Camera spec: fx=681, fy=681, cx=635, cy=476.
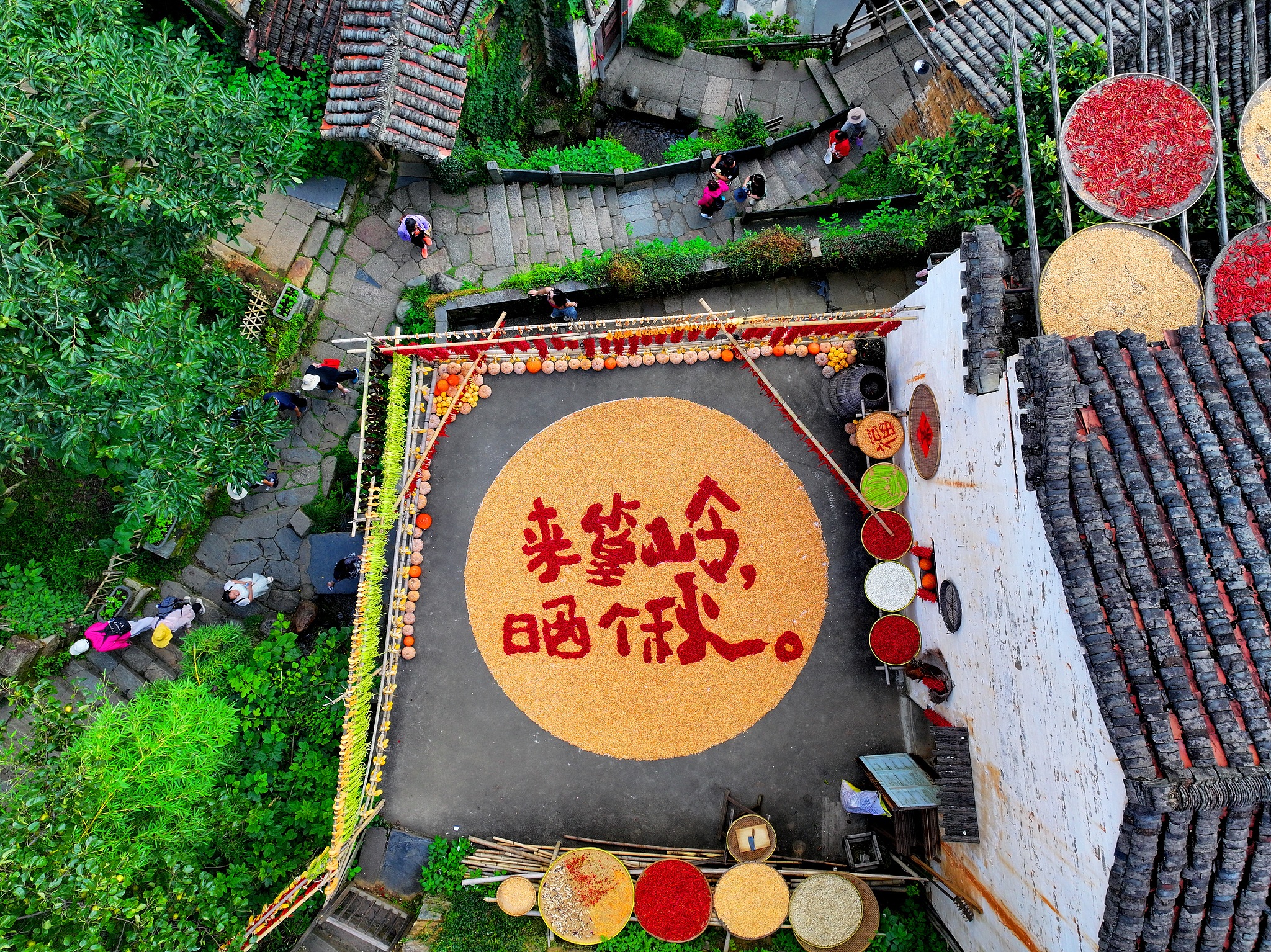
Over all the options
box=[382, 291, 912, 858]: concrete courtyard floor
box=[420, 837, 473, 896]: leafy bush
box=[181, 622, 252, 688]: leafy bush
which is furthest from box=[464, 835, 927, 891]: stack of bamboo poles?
box=[181, 622, 252, 688]: leafy bush

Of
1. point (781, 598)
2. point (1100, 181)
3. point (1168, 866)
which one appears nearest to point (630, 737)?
point (781, 598)

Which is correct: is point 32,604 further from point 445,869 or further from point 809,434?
point 809,434

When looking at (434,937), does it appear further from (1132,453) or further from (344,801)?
(1132,453)

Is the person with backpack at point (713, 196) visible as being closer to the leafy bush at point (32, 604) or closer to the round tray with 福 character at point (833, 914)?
the round tray with 福 character at point (833, 914)

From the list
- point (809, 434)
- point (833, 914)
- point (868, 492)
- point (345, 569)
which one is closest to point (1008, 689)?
point (868, 492)

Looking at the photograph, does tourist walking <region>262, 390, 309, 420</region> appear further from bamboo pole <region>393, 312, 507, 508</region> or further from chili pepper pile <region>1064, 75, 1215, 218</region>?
chili pepper pile <region>1064, 75, 1215, 218</region>
